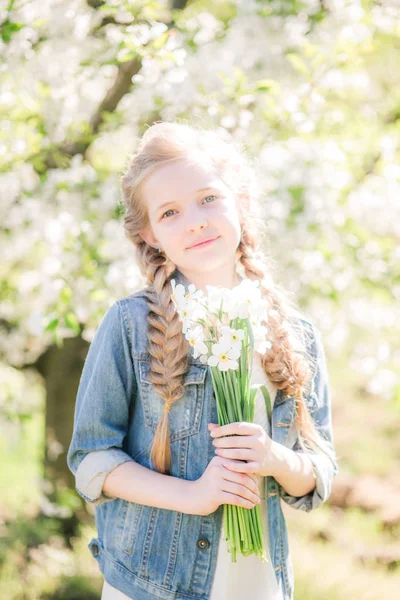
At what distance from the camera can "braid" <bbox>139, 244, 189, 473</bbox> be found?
1678mm

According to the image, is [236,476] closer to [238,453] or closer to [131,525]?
[238,453]

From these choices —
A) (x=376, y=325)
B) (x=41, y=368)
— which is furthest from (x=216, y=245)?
(x=41, y=368)

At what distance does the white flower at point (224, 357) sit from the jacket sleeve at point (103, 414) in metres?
0.28

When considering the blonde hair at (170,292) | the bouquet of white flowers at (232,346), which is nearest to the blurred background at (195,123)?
the blonde hair at (170,292)

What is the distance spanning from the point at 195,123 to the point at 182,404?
153cm

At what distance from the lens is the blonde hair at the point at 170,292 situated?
5.57 feet

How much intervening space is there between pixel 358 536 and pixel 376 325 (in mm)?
1639

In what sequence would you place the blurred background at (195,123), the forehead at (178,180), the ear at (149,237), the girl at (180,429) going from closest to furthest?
the girl at (180,429)
the forehead at (178,180)
the ear at (149,237)
the blurred background at (195,123)

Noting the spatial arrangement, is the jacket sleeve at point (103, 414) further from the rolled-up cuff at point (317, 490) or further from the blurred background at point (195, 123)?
the blurred background at point (195, 123)

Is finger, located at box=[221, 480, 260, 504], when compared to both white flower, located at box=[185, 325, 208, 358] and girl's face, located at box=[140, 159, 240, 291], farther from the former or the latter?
girl's face, located at box=[140, 159, 240, 291]

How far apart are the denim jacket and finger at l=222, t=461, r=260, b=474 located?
0.55 feet

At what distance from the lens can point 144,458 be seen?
5.65ft

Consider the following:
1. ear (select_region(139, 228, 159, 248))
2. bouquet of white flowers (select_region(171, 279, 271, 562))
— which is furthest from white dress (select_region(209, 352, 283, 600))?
ear (select_region(139, 228, 159, 248))

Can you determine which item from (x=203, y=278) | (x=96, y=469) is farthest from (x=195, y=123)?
(x=96, y=469)
